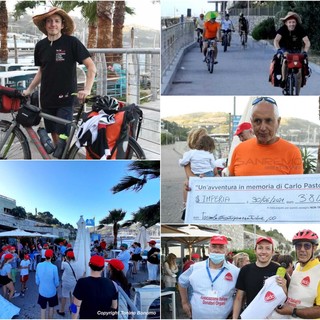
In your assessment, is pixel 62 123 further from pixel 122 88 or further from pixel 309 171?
pixel 309 171

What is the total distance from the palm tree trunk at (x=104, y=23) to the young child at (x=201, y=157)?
3.28 feet

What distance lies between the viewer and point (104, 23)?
6.32m

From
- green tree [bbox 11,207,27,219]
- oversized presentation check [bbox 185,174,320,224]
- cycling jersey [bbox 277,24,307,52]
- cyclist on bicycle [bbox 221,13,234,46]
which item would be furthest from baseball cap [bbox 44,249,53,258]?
cycling jersey [bbox 277,24,307,52]

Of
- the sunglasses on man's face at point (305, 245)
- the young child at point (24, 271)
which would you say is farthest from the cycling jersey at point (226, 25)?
the young child at point (24, 271)

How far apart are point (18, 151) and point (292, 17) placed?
8.23 feet

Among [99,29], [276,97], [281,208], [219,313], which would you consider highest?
[99,29]

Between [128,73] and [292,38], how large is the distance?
1.37 metres

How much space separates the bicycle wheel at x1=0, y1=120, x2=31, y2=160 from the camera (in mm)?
6523

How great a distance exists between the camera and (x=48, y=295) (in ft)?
21.5

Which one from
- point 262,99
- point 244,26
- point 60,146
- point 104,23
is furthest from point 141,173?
point 244,26

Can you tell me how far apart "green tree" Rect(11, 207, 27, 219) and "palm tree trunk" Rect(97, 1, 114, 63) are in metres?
1.46

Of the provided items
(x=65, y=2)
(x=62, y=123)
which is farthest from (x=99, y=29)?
(x=62, y=123)

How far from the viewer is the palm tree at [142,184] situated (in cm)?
644

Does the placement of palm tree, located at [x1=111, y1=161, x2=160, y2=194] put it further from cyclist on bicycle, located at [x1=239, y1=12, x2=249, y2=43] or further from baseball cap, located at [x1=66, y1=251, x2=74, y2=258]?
cyclist on bicycle, located at [x1=239, y1=12, x2=249, y2=43]
